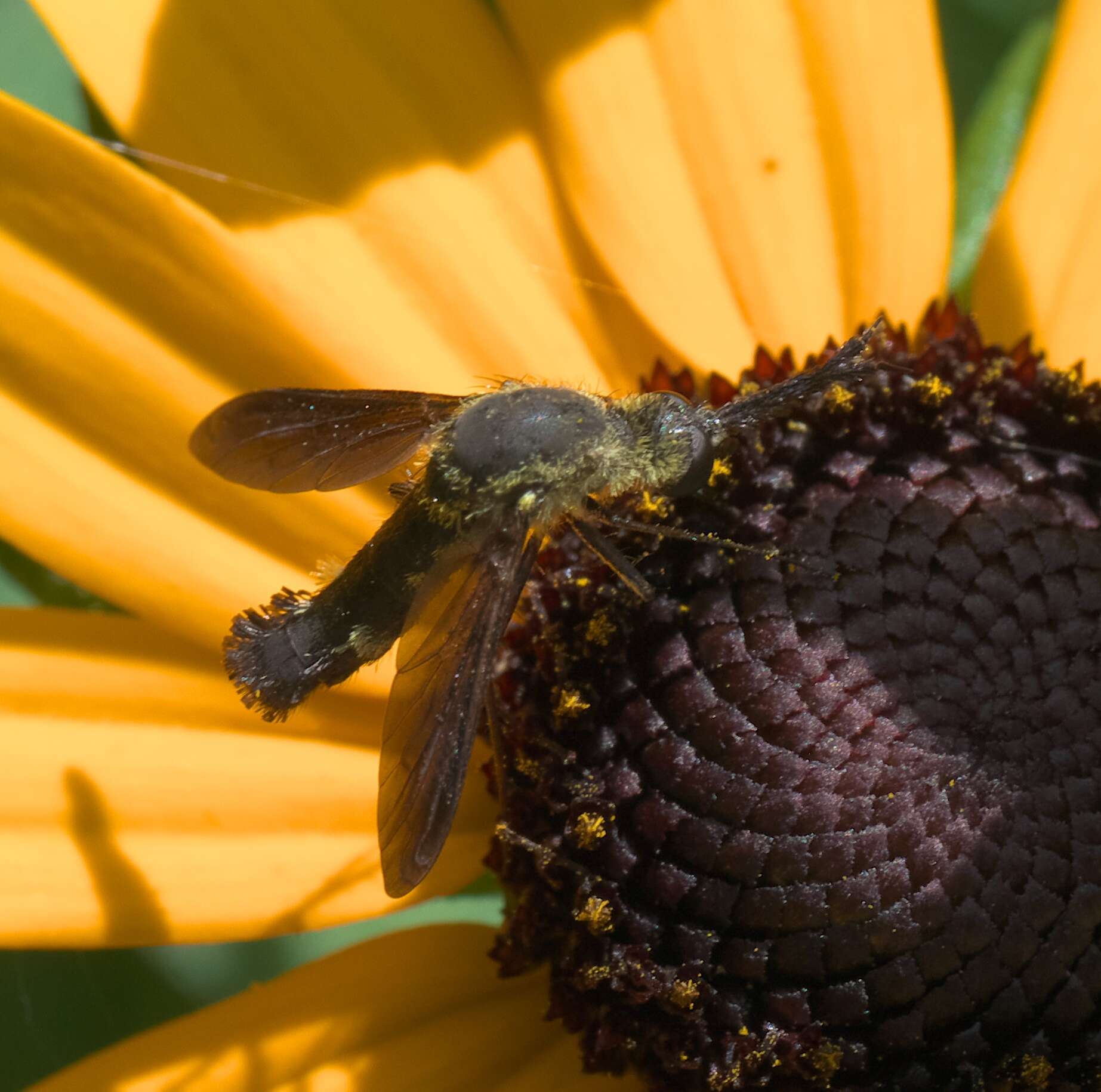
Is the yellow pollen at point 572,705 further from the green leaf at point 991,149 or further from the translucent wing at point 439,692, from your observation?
the green leaf at point 991,149

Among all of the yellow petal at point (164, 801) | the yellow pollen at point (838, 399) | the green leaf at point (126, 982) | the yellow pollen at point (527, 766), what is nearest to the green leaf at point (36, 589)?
the yellow petal at point (164, 801)

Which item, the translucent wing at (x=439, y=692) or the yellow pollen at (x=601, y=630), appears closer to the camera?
the translucent wing at (x=439, y=692)

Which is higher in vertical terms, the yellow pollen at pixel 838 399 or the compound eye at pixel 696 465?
the yellow pollen at pixel 838 399

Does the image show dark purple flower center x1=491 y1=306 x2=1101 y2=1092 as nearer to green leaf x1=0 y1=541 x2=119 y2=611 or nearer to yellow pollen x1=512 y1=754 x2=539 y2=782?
yellow pollen x1=512 y1=754 x2=539 y2=782

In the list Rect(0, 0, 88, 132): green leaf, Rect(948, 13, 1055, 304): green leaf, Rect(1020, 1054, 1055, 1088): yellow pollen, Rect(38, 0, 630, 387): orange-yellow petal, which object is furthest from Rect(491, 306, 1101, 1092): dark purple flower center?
Rect(0, 0, 88, 132): green leaf

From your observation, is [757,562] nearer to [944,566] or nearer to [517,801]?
[944,566]

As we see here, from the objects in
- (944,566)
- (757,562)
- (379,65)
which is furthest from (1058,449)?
(379,65)
